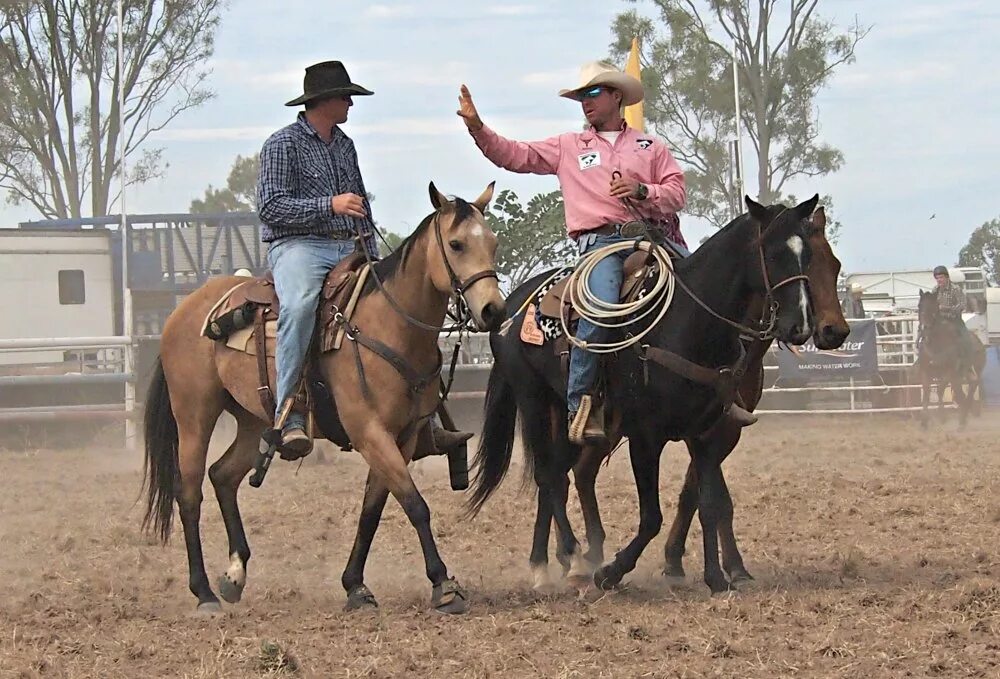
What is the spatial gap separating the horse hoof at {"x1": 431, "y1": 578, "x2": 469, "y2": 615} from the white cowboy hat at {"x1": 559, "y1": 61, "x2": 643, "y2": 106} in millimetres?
2567

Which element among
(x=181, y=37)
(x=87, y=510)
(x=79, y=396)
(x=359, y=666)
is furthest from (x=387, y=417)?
(x=181, y=37)

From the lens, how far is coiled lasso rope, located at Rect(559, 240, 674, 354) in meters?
6.40

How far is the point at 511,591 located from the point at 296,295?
1.82m

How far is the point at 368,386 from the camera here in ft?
20.7

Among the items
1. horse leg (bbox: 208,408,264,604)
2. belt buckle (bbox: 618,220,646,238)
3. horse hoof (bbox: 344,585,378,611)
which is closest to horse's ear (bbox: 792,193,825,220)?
belt buckle (bbox: 618,220,646,238)

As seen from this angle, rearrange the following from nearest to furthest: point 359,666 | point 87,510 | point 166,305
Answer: point 359,666 → point 87,510 → point 166,305

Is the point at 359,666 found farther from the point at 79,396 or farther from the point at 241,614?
the point at 79,396

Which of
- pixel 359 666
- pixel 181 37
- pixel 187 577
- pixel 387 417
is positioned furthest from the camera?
pixel 181 37

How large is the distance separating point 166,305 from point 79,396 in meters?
9.84

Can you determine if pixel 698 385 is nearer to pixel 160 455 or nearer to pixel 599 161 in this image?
pixel 599 161

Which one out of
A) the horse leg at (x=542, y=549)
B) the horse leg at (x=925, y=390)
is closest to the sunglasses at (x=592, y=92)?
the horse leg at (x=542, y=549)

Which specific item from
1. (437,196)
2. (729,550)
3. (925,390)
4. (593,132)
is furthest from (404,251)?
(925,390)

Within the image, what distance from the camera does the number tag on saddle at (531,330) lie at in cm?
720

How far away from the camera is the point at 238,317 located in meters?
6.89
